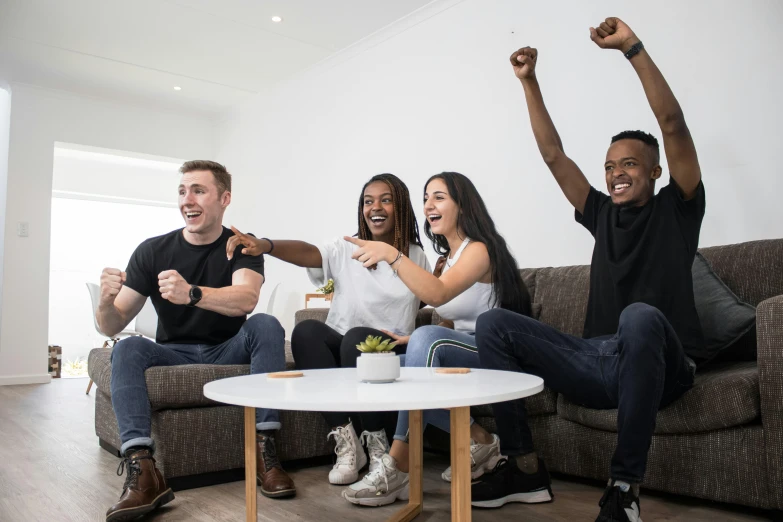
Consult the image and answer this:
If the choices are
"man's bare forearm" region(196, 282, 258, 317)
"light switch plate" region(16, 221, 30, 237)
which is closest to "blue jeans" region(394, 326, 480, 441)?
"man's bare forearm" region(196, 282, 258, 317)

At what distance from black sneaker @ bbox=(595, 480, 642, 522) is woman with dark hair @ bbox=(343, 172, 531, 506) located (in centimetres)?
50

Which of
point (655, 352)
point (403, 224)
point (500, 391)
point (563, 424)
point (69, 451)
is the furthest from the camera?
point (69, 451)

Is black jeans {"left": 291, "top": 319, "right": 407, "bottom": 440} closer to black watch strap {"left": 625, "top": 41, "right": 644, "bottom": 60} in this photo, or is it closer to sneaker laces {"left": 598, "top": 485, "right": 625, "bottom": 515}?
sneaker laces {"left": 598, "top": 485, "right": 625, "bottom": 515}

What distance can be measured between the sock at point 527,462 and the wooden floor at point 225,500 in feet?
0.34

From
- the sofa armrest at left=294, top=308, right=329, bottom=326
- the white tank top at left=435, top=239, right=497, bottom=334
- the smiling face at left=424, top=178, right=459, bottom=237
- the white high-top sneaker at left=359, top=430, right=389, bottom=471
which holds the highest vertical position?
the smiling face at left=424, top=178, right=459, bottom=237

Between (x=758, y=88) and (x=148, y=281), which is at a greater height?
(x=758, y=88)

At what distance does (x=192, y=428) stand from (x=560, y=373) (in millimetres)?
1164

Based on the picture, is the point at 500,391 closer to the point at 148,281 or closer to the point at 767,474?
the point at 767,474

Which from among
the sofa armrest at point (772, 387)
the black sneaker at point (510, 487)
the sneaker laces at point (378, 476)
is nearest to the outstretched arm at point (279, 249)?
the sneaker laces at point (378, 476)

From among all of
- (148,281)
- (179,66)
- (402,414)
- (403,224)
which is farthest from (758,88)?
(179,66)

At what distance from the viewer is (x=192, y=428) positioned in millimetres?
2039

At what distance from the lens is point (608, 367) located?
1.66m

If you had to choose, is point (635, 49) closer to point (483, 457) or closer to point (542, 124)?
point (542, 124)

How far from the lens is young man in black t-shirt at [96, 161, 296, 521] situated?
1.86 meters
